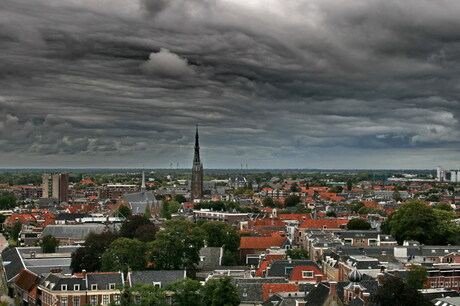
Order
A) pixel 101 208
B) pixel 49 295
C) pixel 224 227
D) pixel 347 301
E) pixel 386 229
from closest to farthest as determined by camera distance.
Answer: pixel 347 301 → pixel 49 295 → pixel 224 227 → pixel 386 229 → pixel 101 208

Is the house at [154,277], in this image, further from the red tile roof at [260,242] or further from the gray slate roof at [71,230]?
the gray slate roof at [71,230]

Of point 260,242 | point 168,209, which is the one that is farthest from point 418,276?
point 168,209

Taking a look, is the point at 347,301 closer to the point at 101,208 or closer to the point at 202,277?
the point at 202,277

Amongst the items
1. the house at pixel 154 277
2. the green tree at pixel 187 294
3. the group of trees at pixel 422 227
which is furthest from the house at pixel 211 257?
the group of trees at pixel 422 227

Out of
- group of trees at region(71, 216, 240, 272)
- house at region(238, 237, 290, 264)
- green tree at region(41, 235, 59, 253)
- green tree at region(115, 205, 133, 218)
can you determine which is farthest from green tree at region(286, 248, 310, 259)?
green tree at region(115, 205, 133, 218)

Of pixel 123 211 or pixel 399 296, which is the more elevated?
pixel 399 296

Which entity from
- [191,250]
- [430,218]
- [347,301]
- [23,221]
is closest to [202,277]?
[191,250]

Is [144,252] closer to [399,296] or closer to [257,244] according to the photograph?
[257,244]
